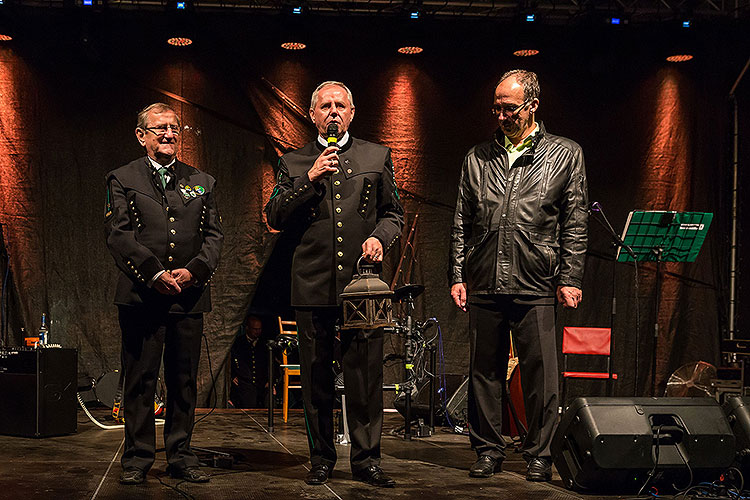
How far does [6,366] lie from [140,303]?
249 centimetres

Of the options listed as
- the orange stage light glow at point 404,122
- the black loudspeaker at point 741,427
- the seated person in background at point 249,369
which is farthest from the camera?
the orange stage light glow at point 404,122

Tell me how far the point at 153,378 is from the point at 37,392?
6.86 ft

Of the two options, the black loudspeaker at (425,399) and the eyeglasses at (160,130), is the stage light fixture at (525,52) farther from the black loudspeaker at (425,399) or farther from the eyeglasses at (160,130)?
the eyeglasses at (160,130)

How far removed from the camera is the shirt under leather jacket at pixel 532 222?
11.3ft

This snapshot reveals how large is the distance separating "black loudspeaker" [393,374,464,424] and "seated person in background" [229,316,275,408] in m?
1.58

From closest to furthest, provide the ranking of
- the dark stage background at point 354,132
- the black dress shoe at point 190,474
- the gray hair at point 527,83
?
the black dress shoe at point 190,474 < the gray hair at point 527,83 < the dark stage background at point 354,132

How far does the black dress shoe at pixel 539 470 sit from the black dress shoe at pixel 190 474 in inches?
54.7

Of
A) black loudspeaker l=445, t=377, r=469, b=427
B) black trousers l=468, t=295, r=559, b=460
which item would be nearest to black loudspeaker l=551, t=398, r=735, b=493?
black trousers l=468, t=295, r=559, b=460

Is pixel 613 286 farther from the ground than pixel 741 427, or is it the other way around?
pixel 613 286

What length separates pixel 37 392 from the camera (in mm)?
4973

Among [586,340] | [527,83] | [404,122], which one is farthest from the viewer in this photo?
[404,122]

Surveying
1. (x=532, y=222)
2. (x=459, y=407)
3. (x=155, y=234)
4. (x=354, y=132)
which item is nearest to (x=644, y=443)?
(x=532, y=222)

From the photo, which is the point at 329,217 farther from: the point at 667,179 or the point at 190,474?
the point at 667,179

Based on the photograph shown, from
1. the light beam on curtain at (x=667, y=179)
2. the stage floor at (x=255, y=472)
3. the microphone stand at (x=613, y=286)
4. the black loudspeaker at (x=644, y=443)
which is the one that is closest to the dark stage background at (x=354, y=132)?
the light beam on curtain at (x=667, y=179)
